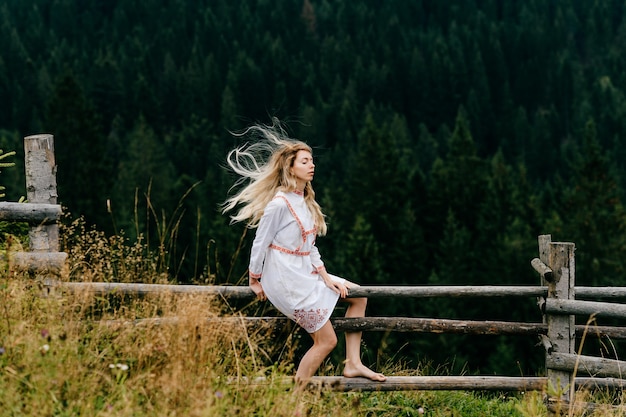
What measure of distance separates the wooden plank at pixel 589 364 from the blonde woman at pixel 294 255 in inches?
45.2

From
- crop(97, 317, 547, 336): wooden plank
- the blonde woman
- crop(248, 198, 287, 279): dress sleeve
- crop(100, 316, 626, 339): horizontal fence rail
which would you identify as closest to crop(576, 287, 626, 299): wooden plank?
crop(100, 316, 626, 339): horizontal fence rail

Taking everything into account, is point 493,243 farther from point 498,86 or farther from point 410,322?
point 498,86

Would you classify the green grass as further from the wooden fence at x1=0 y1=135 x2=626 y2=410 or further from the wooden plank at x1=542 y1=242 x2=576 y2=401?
the wooden plank at x1=542 y1=242 x2=576 y2=401

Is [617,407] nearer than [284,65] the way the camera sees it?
Yes

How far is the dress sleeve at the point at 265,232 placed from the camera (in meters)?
4.88

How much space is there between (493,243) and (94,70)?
191 ft

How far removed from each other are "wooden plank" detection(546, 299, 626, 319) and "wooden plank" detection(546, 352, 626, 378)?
27cm

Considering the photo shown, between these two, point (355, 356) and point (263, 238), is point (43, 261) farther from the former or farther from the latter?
point (355, 356)

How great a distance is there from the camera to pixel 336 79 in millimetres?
102125

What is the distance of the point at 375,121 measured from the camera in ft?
305

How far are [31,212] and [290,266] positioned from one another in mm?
1643

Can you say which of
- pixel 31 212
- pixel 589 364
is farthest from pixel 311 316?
pixel 31 212

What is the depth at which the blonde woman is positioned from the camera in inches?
192

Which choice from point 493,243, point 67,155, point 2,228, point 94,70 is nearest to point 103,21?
point 94,70
